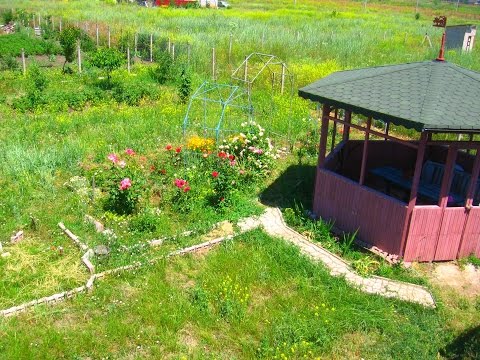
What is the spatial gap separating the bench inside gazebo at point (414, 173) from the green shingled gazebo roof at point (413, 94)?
14mm

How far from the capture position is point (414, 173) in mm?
7457

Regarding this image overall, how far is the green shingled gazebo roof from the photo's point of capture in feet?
22.6

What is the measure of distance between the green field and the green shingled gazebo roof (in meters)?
2.33

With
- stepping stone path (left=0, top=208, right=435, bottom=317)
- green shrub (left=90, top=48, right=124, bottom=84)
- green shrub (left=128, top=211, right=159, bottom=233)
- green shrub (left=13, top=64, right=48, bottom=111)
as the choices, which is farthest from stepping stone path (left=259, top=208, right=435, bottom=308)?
green shrub (left=90, top=48, right=124, bottom=84)

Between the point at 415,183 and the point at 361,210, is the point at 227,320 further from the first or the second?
the point at 415,183

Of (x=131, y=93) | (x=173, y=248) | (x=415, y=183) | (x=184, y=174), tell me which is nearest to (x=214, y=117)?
(x=131, y=93)

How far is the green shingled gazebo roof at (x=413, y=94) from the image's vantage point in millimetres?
6898

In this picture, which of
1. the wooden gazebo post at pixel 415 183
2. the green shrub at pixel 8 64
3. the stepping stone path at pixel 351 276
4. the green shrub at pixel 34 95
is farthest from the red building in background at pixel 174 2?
the wooden gazebo post at pixel 415 183

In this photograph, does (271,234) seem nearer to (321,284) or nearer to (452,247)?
(321,284)

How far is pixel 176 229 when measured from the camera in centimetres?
851

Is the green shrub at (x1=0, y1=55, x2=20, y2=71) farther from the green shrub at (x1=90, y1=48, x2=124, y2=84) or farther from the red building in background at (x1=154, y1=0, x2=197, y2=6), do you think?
the red building in background at (x1=154, y1=0, x2=197, y2=6)

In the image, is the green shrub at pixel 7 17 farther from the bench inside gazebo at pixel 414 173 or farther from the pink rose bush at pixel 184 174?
the bench inside gazebo at pixel 414 173

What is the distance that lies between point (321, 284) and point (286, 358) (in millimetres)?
1738

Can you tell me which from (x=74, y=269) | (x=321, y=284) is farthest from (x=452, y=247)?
(x=74, y=269)
